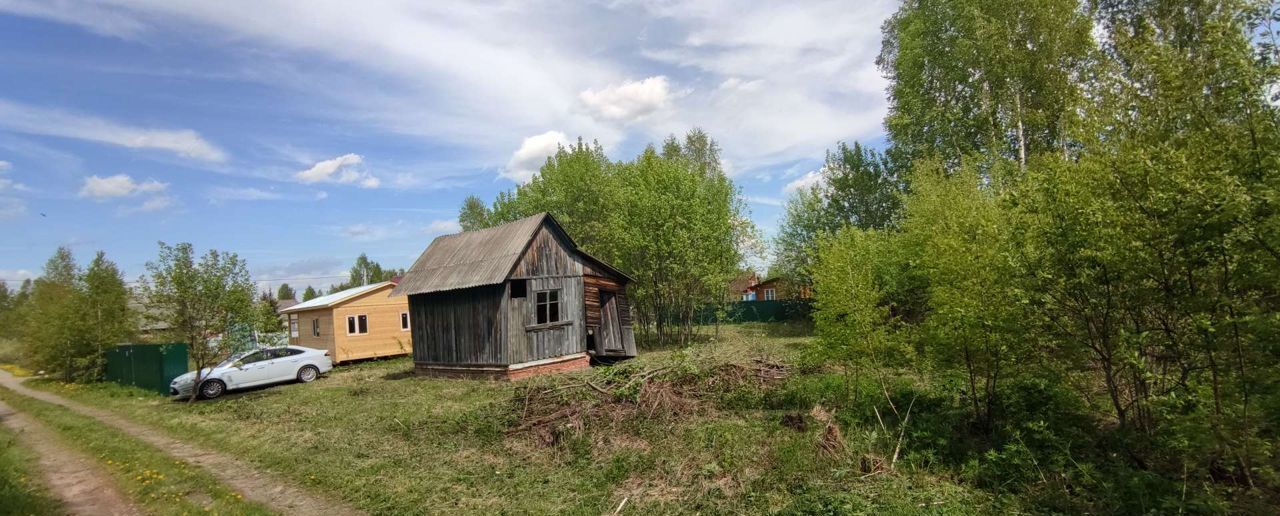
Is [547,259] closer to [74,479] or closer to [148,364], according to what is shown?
A: [74,479]

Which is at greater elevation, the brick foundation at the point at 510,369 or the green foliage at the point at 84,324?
the green foliage at the point at 84,324

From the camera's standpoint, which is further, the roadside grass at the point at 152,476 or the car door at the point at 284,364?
the car door at the point at 284,364

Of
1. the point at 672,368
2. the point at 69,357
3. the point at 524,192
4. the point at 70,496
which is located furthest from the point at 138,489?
the point at 524,192

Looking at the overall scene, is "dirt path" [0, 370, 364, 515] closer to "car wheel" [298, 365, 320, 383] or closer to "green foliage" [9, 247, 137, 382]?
"car wheel" [298, 365, 320, 383]

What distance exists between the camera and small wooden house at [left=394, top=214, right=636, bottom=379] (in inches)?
758

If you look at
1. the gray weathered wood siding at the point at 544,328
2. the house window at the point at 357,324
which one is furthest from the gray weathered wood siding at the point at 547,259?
the house window at the point at 357,324

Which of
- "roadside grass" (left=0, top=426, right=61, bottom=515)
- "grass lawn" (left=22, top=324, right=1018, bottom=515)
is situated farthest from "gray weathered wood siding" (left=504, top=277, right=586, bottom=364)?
"roadside grass" (left=0, top=426, right=61, bottom=515)

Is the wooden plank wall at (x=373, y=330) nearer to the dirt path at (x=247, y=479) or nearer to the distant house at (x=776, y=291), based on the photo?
the dirt path at (x=247, y=479)

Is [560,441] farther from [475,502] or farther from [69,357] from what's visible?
[69,357]

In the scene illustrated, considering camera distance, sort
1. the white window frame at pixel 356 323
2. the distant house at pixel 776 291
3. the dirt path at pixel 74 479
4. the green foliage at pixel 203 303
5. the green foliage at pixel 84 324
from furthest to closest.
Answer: the distant house at pixel 776 291 < the white window frame at pixel 356 323 < the green foliage at pixel 84 324 < the green foliage at pixel 203 303 < the dirt path at pixel 74 479

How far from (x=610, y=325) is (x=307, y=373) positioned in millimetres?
11320

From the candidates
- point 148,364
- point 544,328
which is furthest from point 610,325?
point 148,364

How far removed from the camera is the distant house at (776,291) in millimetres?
40594

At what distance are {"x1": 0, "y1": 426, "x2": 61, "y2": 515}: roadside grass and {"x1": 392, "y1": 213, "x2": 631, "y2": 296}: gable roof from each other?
33.7 ft
